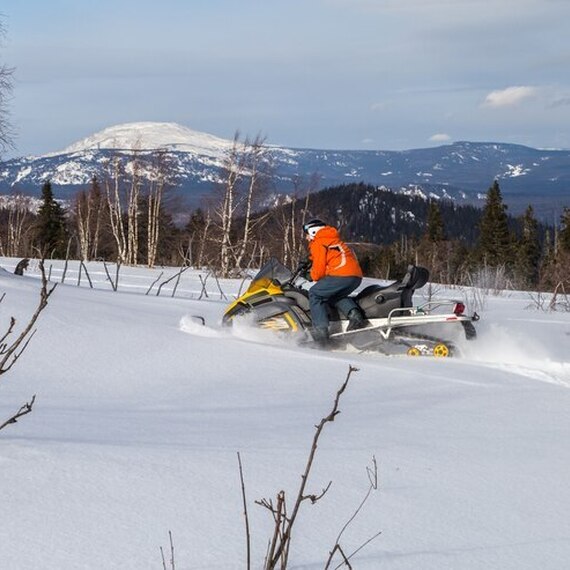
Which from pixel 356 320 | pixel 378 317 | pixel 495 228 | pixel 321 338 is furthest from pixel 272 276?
pixel 495 228

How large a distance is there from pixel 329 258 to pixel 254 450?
429cm

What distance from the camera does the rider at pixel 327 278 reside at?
7.73 metres

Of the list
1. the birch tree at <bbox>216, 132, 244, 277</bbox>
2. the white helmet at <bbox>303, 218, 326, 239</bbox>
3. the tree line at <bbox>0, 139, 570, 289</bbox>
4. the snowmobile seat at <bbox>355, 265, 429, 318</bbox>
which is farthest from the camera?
the birch tree at <bbox>216, 132, 244, 277</bbox>

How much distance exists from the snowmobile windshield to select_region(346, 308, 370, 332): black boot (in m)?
0.82

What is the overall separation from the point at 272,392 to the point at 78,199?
45569 millimetres

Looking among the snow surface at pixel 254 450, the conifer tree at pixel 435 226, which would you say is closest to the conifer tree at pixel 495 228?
the conifer tree at pixel 435 226

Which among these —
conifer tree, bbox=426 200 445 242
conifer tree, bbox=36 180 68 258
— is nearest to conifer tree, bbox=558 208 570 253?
conifer tree, bbox=426 200 445 242

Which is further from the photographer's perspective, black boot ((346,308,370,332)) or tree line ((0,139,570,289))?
tree line ((0,139,570,289))

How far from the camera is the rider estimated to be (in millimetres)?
7730

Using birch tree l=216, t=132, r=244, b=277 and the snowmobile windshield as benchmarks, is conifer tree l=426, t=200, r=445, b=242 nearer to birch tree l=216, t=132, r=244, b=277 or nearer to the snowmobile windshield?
birch tree l=216, t=132, r=244, b=277

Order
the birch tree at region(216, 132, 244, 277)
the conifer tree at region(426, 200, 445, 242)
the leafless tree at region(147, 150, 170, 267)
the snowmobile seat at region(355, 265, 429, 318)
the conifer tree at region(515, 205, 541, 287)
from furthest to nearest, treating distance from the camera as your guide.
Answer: the conifer tree at region(426, 200, 445, 242), the conifer tree at region(515, 205, 541, 287), the leafless tree at region(147, 150, 170, 267), the birch tree at region(216, 132, 244, 277), the snowmobile seat at region(355, 265, 429, 318)

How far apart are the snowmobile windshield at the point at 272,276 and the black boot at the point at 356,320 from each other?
822 millimetres

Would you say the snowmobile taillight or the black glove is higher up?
the black glove

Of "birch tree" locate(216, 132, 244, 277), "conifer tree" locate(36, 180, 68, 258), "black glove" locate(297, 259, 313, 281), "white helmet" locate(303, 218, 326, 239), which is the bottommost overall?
"conifer tree" locate(36, 180, 68, 258)
